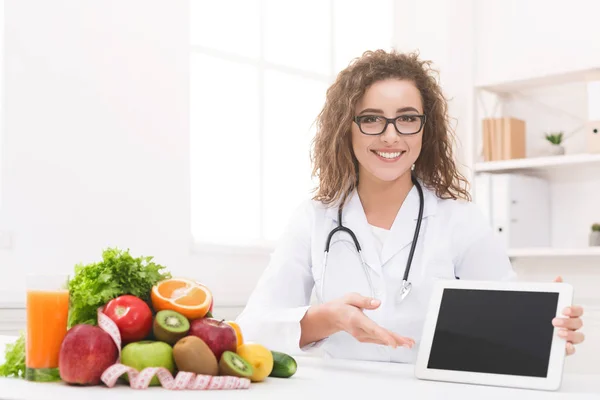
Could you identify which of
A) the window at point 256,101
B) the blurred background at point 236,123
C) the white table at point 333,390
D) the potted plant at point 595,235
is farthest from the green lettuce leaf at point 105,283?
the potted plant at point 595,235

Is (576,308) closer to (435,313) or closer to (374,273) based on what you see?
(435,313)

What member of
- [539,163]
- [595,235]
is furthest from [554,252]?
[539,163]

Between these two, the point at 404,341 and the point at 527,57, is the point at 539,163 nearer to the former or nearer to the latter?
the point at 527,57

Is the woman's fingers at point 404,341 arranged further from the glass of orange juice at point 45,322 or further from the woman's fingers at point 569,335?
the glass of orange juice at point 45,322

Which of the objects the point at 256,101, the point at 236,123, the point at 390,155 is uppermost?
the point at 256,101

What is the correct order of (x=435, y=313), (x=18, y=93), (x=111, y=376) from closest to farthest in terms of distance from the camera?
(x=111, y=376) < (x=435, y=313) < (x=18, y=93)

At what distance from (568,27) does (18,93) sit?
2.72 metres

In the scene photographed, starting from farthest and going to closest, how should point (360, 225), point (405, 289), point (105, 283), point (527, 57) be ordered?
1. point (527, 57)
2. point (360, 225)
3. point (405, 289)
4. point (105, 283)

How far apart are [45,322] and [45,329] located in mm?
11

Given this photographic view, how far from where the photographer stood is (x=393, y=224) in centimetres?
212

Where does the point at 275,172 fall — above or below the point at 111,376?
above

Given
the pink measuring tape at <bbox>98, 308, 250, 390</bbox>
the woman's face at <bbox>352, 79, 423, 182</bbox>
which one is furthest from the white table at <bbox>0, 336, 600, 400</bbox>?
the woman's face at <bbox>352, 79, 423, 182</bbox>

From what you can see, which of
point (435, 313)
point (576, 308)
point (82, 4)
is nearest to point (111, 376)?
point (435, 313)

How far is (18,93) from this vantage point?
314cm
